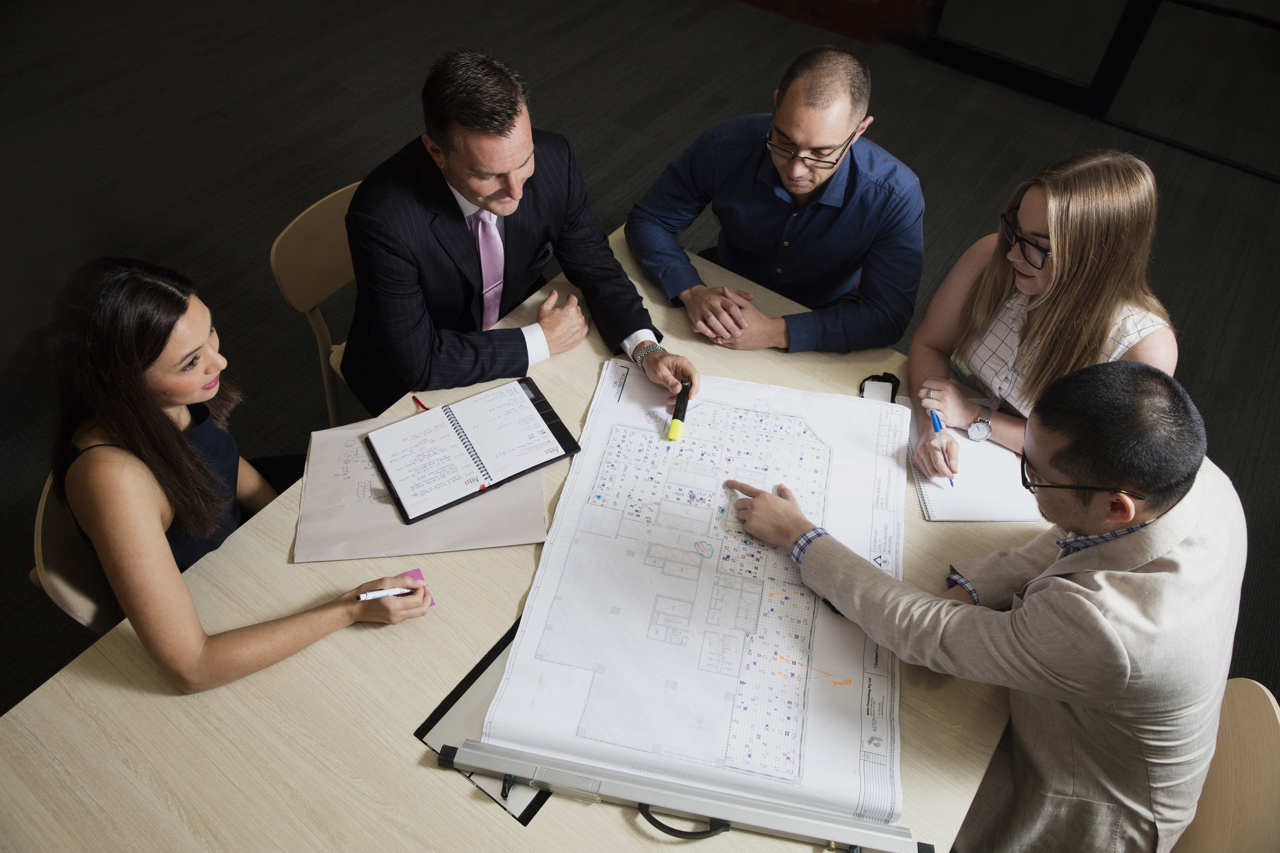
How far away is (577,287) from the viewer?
177cm

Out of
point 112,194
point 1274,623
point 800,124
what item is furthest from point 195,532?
point 1274,623

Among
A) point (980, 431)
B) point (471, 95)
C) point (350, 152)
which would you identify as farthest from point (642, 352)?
point (350, 152)

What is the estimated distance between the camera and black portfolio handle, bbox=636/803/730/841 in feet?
3.19

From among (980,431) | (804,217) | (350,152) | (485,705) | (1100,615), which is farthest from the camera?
(350,152)

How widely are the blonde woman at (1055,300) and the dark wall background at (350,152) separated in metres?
1.35

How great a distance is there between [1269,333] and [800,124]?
262 cm

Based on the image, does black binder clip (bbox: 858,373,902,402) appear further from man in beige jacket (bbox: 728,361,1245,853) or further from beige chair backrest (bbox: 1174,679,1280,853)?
beige chair backrest (bbox: 1174,679,1280,853)

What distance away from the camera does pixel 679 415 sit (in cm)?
142

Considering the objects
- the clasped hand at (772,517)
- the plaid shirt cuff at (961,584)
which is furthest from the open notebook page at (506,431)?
the plaid shirt cuff at (961,584)

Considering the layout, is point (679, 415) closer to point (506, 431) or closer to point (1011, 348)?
point (506, 431)

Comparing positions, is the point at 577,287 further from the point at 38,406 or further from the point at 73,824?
the point at 38,406

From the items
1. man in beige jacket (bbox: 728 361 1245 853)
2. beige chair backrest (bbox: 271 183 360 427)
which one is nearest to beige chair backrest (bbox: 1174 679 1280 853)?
man in beige jacket (bbox: 728 361 1245 853)

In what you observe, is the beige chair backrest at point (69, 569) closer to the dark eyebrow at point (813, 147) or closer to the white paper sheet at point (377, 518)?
the white paper sheet at point (377, 518)

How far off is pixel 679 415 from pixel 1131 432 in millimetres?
730
